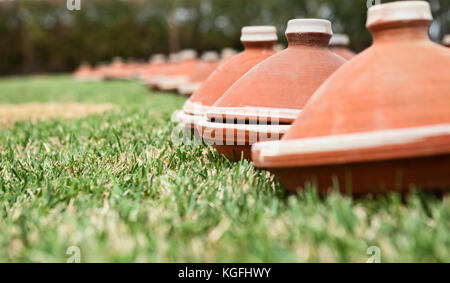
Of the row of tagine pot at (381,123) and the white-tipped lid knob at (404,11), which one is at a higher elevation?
the white-tipped lid knob at (404,11)

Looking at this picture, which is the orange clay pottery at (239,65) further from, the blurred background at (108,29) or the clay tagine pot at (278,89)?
the blurred background at (108,29)

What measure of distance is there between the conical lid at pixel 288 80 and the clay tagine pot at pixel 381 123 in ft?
1.18

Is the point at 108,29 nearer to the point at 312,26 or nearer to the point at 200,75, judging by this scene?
the point at 200,75

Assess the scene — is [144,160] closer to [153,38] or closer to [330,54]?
[330,54]

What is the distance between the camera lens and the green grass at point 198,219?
135 cm

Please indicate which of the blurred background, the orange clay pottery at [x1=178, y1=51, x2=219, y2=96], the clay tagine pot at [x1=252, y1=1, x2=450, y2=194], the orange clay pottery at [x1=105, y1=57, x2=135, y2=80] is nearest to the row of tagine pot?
the clay tagine pot at [x1=252, y1=1, x2=450, y2=194]

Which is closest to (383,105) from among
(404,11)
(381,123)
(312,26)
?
(381,123)

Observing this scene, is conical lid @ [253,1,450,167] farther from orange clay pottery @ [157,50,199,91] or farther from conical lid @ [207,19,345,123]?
orange clay pottery @ [157,50,199,91]

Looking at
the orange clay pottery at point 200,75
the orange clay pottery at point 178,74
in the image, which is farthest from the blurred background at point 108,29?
the orange clay pottery at point 200,75

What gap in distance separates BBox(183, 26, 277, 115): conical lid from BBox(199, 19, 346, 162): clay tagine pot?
1.59 ft

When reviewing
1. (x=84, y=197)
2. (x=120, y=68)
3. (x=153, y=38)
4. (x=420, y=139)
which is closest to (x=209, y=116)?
(x=84, y=197)

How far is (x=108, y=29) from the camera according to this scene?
33.5 m

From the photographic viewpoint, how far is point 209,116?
7.54 ft
